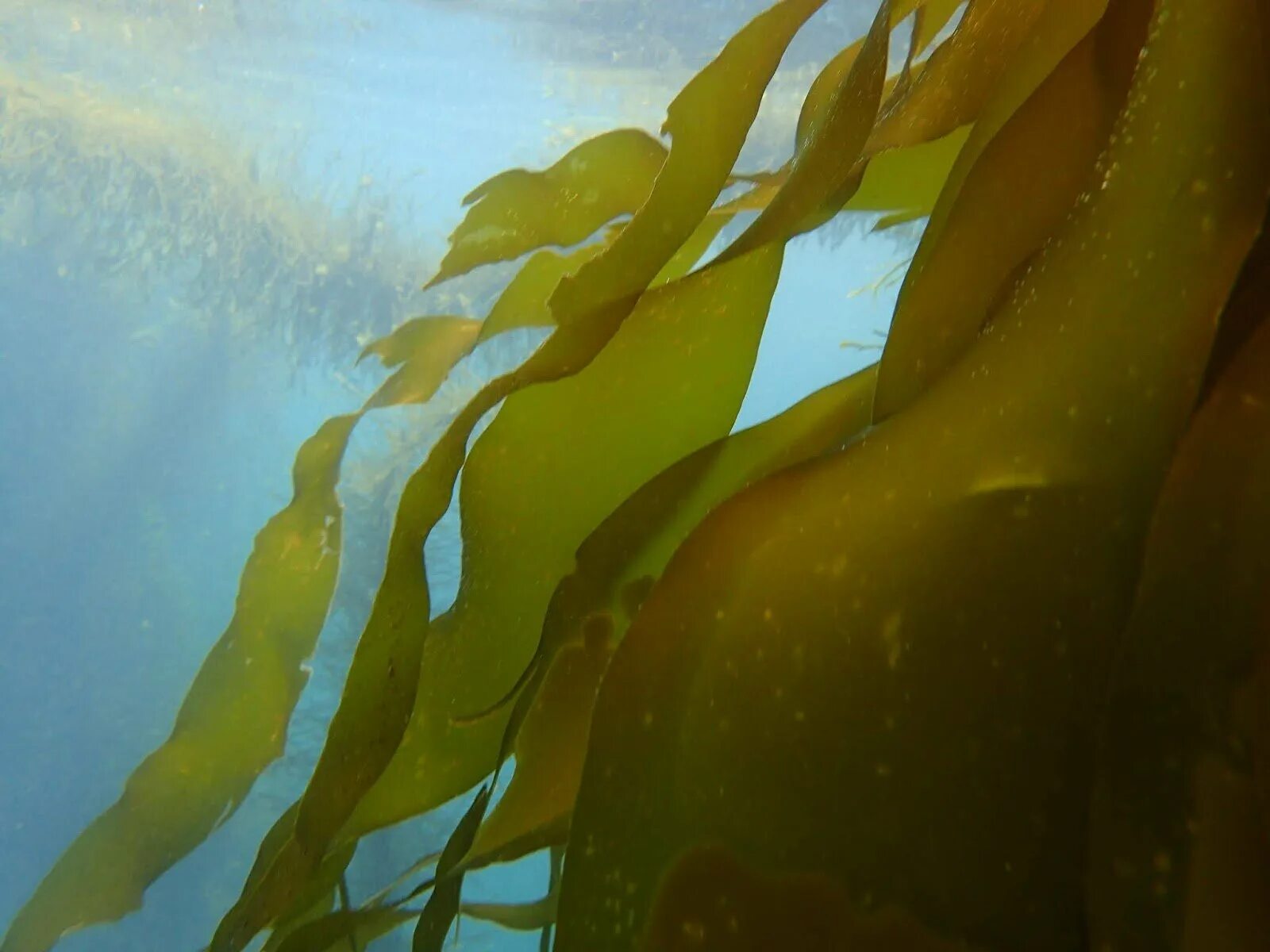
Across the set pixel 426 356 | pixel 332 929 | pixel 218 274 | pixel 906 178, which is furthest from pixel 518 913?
pixel 218 274

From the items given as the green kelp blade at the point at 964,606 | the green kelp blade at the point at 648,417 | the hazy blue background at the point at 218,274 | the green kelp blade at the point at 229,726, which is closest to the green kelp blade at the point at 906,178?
the green kelp blade at the point at 648,417

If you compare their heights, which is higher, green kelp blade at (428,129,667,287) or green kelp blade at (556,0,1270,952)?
green kelp blade at (428,129,667,287)

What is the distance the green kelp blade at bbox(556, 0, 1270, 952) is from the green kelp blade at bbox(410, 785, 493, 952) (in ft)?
0.37

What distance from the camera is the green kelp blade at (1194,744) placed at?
19 centimetres

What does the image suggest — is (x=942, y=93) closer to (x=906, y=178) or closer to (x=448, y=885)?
(x=906, y=178)

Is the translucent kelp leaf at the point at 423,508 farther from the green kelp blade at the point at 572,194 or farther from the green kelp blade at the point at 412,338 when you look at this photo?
the green kelp blade at the point at 412,338

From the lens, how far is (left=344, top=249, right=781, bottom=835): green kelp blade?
1.31 feet

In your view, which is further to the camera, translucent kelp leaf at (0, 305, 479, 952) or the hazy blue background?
the hazy blue background

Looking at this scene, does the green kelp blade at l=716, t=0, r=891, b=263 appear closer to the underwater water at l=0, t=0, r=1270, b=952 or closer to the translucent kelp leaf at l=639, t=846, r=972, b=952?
the underwater water at l=0, t=0, r=1270, b=952

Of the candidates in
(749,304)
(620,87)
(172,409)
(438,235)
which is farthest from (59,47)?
(749,304)

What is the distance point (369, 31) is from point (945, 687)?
335 centimetres

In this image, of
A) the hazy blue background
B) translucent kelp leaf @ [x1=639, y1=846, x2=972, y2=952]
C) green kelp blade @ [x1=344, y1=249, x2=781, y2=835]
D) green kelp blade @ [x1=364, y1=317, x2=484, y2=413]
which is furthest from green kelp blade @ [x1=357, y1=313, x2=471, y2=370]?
the hazy blue background

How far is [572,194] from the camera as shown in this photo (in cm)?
52

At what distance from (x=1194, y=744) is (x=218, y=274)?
377 cm
